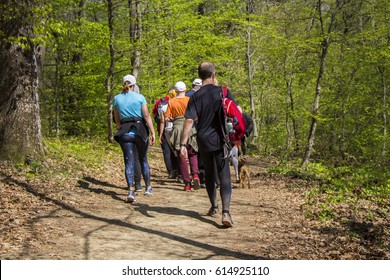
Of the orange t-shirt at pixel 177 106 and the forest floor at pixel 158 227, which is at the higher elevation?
the orange t-shirt at pixel 177 106

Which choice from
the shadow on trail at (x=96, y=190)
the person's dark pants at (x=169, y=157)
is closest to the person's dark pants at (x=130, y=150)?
the shadow on trail at (x=96, y=190)

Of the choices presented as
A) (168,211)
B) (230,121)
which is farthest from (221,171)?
(168,211)

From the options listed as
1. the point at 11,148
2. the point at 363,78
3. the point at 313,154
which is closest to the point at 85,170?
the point at 11,148

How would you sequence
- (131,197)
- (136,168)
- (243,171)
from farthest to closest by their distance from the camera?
(243,171), (136,168), (131,197)

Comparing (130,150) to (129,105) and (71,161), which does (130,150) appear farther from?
(71,161)

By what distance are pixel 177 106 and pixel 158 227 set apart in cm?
401

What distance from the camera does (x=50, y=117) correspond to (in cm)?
2698

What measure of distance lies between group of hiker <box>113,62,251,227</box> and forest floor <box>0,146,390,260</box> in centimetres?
47

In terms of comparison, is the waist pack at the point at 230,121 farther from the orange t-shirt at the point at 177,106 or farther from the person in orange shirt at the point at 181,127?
the orange t-shirt at the point at 177,106

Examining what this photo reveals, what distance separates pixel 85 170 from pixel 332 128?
19150mm

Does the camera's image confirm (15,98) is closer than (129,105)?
No

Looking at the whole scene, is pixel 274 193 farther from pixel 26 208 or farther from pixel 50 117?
pixel 50 117

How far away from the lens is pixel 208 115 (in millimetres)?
6773

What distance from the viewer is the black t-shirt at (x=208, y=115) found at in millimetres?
6746
